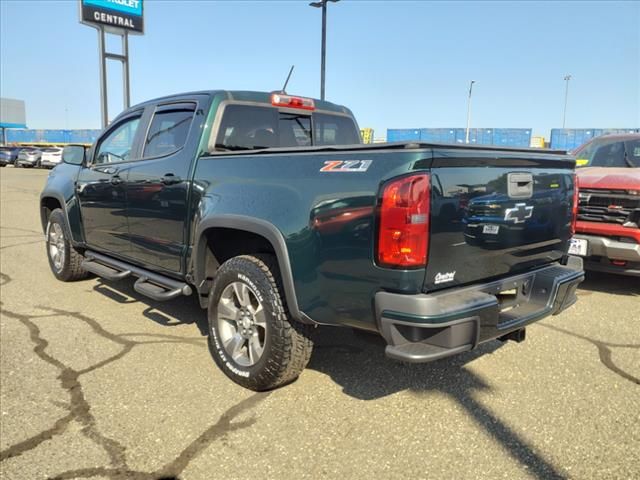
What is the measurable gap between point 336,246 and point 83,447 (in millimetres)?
1645

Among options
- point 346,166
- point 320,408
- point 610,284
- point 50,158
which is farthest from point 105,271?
point 50,158

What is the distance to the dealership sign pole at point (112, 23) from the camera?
24547 mm

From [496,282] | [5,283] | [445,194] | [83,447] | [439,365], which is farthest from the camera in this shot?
[5,283]

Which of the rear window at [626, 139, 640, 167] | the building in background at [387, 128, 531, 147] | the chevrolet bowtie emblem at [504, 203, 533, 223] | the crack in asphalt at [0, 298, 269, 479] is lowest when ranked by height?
the crack in asphalt at [0, 298, 269, 479]

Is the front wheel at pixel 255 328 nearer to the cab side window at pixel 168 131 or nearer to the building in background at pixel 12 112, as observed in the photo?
the cab side window at pixel 168 131

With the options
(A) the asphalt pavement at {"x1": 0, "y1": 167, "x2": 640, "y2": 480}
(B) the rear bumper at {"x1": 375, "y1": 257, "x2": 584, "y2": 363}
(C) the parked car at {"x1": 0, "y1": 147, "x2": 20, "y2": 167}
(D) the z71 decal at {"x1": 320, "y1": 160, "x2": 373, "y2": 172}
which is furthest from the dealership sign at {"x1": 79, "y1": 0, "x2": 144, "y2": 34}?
(B) the rear bumper at {"x1": 375, "y1": 257, "x2": 584, "y2": 363}

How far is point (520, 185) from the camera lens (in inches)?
110

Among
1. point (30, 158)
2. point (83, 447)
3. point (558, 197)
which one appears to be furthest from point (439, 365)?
point (30, 158)

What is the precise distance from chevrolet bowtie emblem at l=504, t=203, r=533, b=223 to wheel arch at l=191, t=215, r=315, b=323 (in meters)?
1.21

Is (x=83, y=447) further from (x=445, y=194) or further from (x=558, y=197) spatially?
(x=558, y=197)

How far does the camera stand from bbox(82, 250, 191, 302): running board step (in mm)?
3743

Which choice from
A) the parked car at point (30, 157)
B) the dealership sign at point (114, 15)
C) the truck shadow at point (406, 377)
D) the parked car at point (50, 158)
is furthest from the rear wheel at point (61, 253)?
the parked car at point (30, 157)

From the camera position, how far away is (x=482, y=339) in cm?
254

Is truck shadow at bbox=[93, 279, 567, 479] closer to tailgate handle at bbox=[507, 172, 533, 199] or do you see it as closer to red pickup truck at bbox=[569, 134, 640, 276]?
tailgate handle at bbox=[507, 172, 533, 199]
